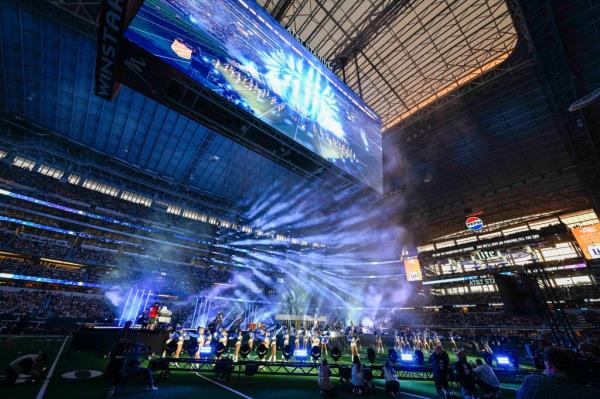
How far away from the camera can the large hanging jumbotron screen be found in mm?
6168

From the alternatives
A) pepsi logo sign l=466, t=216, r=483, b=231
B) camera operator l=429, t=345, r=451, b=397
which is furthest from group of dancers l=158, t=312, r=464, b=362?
pepsi logo sign l=466, t=216, r=483, b=231

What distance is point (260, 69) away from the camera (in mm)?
7672

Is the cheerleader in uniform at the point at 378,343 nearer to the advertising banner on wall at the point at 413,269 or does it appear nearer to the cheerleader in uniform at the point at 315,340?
the cheerleader in uniform at the point at 315,340

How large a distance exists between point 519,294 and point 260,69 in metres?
11.0

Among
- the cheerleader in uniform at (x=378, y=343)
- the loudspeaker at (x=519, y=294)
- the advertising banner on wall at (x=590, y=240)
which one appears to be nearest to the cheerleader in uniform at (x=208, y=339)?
the loudspeaker at (x=519, y=294)

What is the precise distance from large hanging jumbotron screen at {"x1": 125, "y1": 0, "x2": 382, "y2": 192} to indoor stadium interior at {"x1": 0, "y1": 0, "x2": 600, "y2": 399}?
7 centimetres

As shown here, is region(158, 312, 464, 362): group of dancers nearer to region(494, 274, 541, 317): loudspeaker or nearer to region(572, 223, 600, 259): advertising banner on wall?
region(494, 274, 541, 317): loudspeaker

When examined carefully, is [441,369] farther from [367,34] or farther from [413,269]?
[413,269]

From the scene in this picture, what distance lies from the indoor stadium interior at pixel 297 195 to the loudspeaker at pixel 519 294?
0.16 feet

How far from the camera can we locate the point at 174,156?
968 inches

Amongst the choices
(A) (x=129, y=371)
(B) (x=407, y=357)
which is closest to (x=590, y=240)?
(B) (x=407, y=357)

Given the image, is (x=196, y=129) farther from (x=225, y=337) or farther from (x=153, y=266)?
(x=153, y=266)

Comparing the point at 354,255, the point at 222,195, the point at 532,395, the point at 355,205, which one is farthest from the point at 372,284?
the point at 532,395

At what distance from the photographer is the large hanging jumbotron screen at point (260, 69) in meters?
6.17
